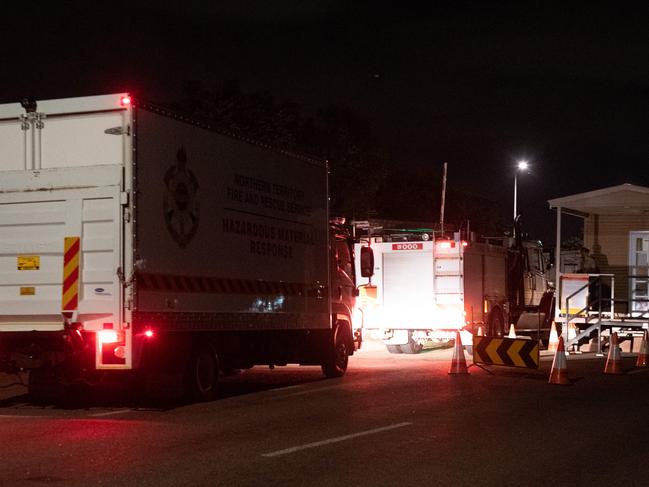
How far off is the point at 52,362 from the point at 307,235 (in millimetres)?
5729

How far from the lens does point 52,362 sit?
12.3 meters

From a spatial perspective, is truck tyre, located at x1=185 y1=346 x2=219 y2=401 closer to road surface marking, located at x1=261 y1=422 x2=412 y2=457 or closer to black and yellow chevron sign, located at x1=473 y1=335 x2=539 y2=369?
road surface marking, located at x1=261 y1=422 x2=412 y2=457

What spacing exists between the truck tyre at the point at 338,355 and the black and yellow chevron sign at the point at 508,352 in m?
2.38

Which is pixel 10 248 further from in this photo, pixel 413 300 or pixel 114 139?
pixel 413 300

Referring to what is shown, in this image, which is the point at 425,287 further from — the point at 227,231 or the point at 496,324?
the point at 227,231

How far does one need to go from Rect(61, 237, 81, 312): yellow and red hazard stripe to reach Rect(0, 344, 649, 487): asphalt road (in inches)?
54.8

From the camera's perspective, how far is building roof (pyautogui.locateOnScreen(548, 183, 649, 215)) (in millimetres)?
26578

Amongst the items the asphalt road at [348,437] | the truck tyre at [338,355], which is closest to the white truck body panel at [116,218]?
the asphalt road at [348,437]

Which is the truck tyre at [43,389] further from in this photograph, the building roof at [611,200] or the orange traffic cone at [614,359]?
the building roof at [611,200]

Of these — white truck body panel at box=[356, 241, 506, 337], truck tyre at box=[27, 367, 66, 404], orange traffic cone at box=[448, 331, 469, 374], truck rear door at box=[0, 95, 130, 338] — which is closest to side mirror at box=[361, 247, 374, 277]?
orange traffic cone at box=[448, 331, 469, 374]

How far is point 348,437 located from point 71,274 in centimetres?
424

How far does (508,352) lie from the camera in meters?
17.0

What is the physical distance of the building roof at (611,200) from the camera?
87.2 feet

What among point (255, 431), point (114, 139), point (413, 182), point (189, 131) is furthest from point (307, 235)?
point (413, 182)
